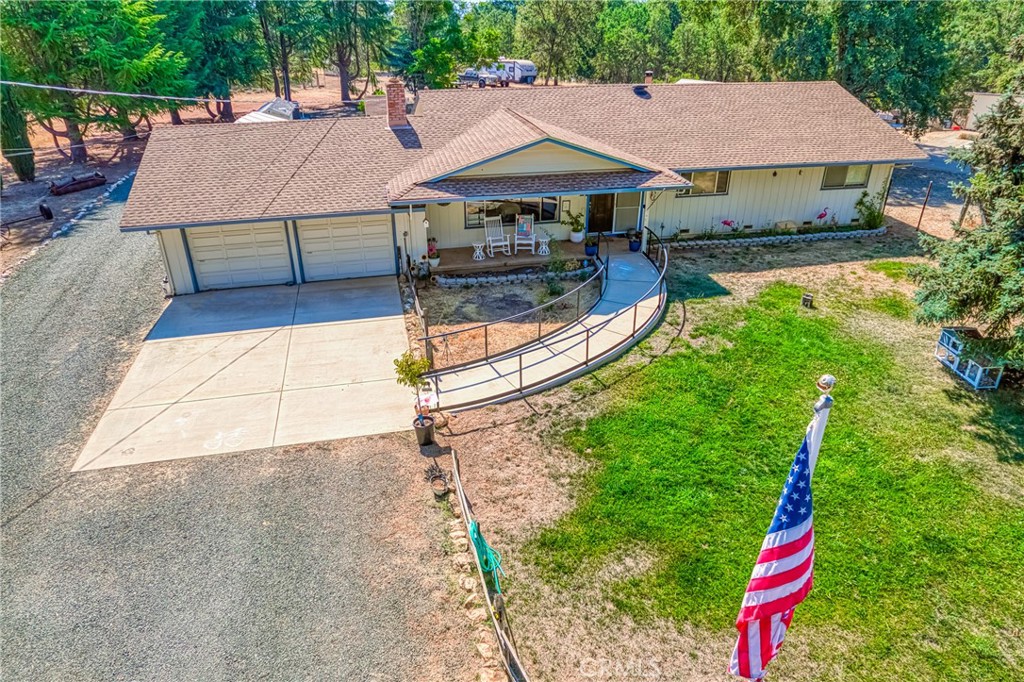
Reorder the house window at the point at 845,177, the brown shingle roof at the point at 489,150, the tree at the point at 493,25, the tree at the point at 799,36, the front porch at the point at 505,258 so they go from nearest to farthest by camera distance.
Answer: the brown shingle roof at the point at 489,150
the front porch at the point at 505,258
the house window at the point at 845,177
the tree at the point at 799,36
the tree at the point at 493,25

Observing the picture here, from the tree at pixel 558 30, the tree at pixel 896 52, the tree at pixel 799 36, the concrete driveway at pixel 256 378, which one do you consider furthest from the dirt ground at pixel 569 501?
the tree at pixel 558 30

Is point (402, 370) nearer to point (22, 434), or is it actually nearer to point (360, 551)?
point (360, 551)

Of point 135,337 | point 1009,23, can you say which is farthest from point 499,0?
point 135,337

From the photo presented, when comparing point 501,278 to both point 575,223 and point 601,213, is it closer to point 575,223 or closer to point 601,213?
point 575,223

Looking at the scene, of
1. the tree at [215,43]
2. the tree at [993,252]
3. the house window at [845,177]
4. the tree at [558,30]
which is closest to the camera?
the tree at [993,252]

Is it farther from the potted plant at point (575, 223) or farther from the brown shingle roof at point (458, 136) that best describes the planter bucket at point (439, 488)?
the potted plant at point (575, 223)

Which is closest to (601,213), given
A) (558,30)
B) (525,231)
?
(525,231)
